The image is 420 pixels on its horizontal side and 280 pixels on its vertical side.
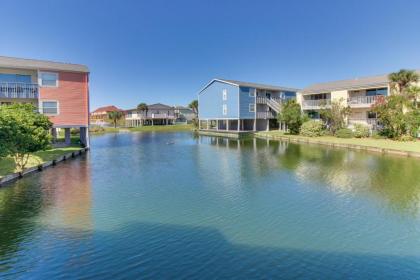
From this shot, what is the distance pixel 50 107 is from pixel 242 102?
31.0m

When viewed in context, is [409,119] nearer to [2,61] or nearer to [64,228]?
[64,228]

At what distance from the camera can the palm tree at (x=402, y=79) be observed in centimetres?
3244

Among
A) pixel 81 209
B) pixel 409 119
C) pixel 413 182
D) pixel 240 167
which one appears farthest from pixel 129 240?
pixel 409 119

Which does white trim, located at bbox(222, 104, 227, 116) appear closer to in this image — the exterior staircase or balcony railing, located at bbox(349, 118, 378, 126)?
the exterior staircase

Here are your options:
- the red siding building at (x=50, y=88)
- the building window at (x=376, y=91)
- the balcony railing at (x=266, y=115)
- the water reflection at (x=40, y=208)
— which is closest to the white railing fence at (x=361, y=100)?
the building window at (x=376, y=91)

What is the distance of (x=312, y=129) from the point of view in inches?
1607

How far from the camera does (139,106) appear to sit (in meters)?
87.9

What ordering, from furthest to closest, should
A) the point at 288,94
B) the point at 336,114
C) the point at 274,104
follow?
the point at 288,94 < the point at 274,104 < the point at 336,114

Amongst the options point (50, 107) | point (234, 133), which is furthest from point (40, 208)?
point (234, 133)

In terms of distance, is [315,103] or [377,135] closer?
[377,135]

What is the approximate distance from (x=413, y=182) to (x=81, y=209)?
17854mm

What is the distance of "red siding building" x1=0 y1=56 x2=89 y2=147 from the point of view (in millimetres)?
28719

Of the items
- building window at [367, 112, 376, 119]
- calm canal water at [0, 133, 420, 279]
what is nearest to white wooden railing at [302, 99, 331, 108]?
building window at [367, 112, 376, 119]

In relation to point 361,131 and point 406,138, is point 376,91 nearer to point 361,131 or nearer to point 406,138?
point 361,131
